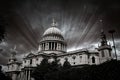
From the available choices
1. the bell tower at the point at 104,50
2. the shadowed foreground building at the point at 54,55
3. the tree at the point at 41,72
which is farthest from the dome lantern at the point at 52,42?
the bell tower at the point at 104,50

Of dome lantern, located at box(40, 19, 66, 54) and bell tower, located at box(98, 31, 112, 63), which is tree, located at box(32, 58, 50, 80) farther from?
bell tower, located at box(98, 31, 112, 63)

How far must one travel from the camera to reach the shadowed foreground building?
49.9 meters

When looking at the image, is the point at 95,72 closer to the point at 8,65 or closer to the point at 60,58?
the point at 60,58

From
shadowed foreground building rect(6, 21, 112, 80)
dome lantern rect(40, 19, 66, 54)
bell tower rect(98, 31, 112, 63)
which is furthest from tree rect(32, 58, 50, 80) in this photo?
bell tower rect(98, 31, 112, 63)

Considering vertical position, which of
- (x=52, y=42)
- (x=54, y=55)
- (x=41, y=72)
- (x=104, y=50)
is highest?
(x=52, y=42)

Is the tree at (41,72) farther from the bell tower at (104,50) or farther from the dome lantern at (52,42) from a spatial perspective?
the bell tower at (104,50)

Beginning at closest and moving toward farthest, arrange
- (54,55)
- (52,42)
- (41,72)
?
(41,72) → (54,55) → (52,42)

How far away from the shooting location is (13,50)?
85.7m

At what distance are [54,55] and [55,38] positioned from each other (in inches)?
469

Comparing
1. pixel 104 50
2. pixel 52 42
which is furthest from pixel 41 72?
pixel 52 42

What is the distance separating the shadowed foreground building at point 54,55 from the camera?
4991cm

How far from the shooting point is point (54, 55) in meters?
62.2

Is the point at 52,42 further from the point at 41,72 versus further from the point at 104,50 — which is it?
the point at 104,50

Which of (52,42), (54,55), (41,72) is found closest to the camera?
(41,72)
